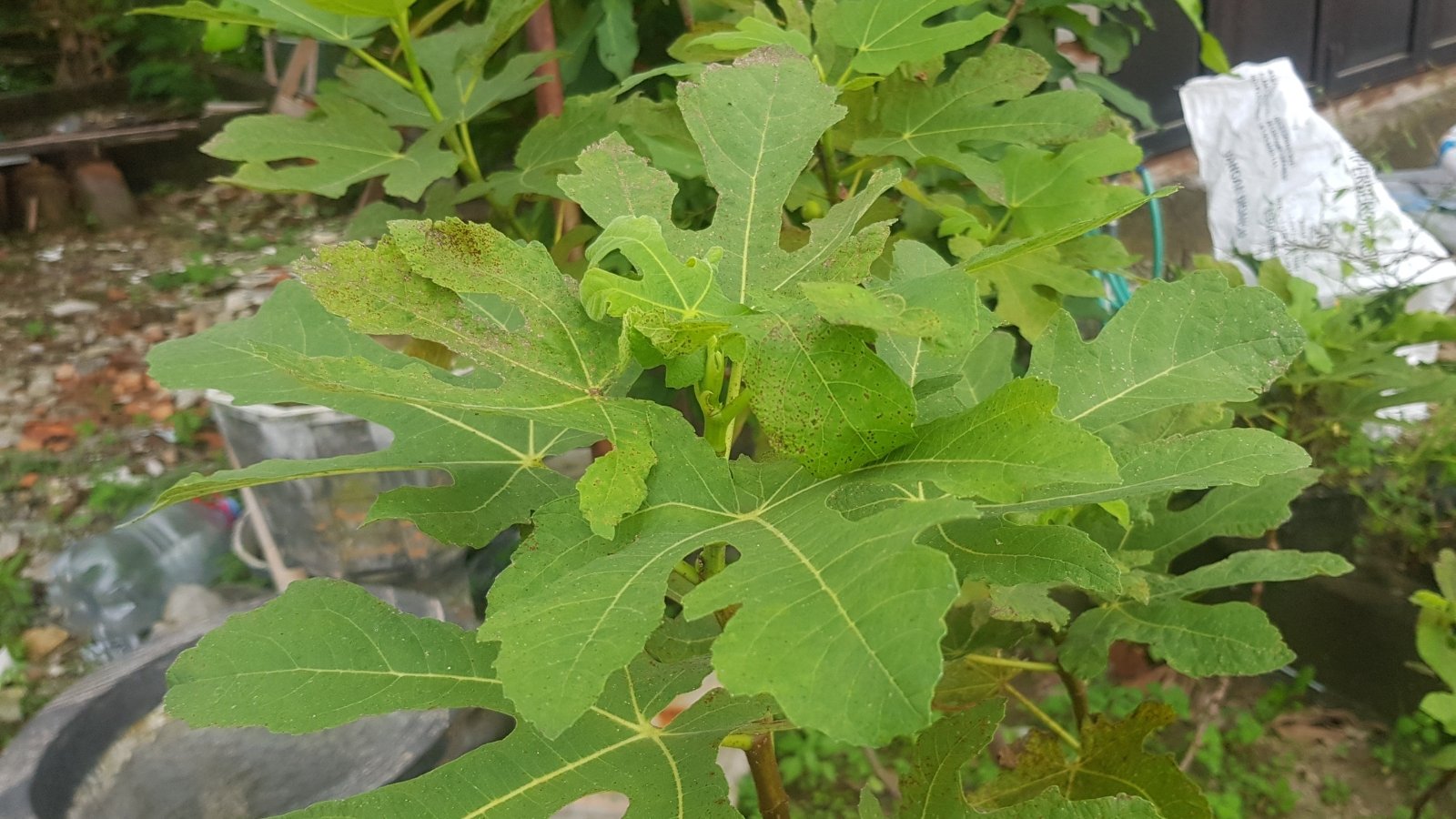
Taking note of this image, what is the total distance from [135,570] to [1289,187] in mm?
2711

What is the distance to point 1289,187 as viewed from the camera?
7.13 ft

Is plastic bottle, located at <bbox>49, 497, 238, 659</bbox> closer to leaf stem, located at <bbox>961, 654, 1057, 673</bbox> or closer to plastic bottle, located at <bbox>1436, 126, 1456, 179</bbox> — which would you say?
leaf stem, located at <bbox>961, 654, 1057, 673</bbox>

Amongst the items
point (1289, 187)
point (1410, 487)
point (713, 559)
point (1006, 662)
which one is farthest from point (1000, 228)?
point (1289, 187)

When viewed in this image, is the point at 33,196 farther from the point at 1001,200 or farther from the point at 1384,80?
the point at 1384,80

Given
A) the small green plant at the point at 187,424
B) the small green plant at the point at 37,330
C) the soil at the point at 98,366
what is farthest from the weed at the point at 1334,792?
the small green plant at the point at 37,330

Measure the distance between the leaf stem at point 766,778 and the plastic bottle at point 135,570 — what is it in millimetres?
2100

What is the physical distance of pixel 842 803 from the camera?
5.45ft

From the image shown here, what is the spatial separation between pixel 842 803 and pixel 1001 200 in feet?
3.82

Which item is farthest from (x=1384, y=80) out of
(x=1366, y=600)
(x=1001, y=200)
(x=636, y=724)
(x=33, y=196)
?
(x=33, y=196)

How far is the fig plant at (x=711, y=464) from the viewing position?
1.14 feet

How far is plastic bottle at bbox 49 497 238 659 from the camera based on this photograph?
2268 millimetres

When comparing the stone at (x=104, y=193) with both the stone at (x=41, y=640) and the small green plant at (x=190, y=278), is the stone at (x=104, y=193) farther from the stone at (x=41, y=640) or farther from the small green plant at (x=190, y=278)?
the stone at (x=41, y=640)

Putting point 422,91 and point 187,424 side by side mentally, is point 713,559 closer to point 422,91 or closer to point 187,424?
point 422,91

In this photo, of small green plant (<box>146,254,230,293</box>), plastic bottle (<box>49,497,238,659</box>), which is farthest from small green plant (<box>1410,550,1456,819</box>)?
small green plant (<box>146,254,230,293</box>)
